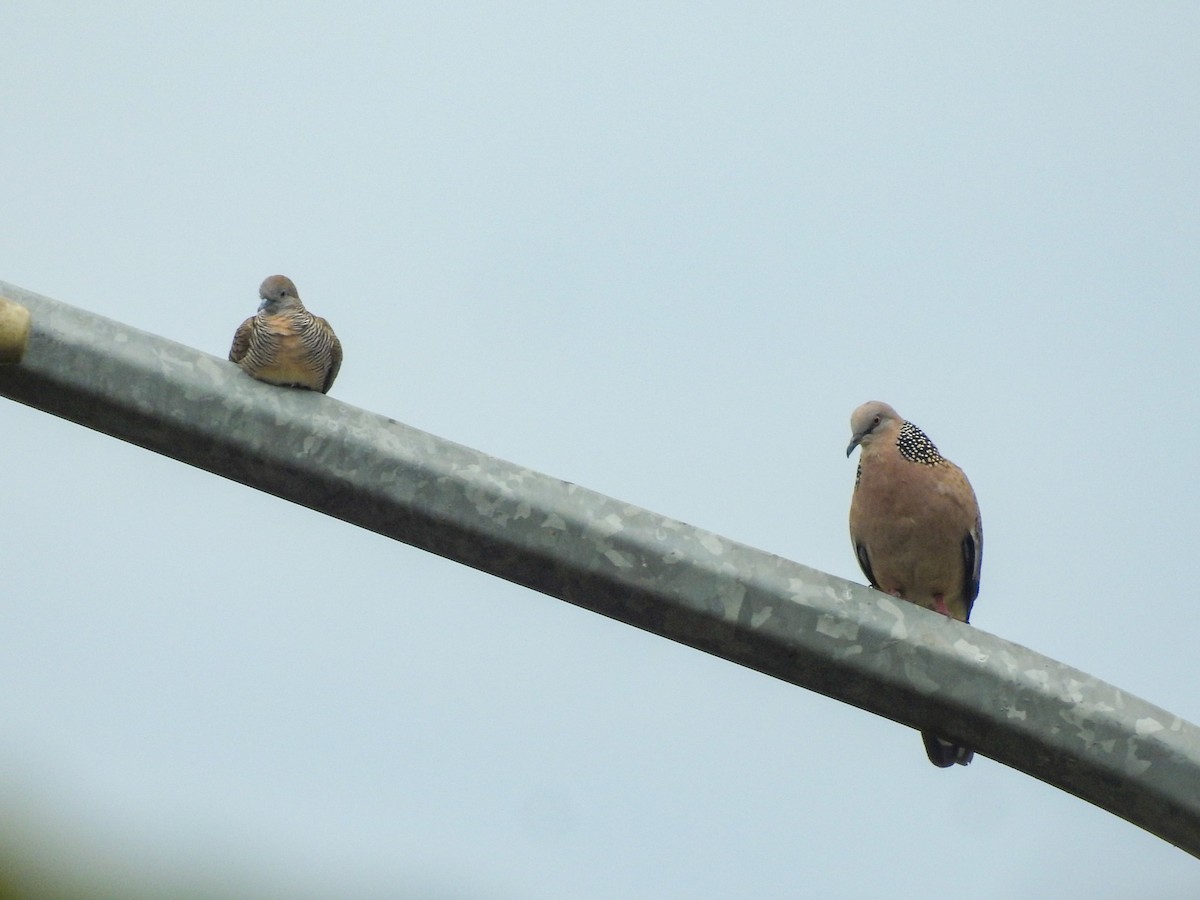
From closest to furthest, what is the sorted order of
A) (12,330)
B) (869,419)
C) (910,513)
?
(12,330) < (910,513) < (869,419)

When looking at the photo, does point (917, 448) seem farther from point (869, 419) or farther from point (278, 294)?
point (278, 294)

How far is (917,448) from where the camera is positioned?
543cm

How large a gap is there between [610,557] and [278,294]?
2.20m

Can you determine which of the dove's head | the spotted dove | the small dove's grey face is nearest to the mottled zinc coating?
the dove's head

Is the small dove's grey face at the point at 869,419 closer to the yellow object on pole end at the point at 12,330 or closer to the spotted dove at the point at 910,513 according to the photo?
the spotted dove at the point at 910,513

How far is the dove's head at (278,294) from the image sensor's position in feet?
13.9

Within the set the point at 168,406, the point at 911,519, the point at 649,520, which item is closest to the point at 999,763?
the point at 649,520

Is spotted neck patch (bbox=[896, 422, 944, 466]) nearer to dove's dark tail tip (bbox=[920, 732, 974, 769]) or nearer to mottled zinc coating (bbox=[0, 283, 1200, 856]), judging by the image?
dove's dark tail tip (bbox=[920, 732, 974, 769])

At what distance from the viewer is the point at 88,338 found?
238cm

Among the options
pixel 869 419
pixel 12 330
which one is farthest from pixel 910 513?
pixel 12 330

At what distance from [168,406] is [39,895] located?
786 mm

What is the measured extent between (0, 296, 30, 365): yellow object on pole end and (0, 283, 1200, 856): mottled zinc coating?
50mm

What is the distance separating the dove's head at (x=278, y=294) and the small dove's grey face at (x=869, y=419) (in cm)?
220

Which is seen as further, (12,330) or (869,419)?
(869,419)
